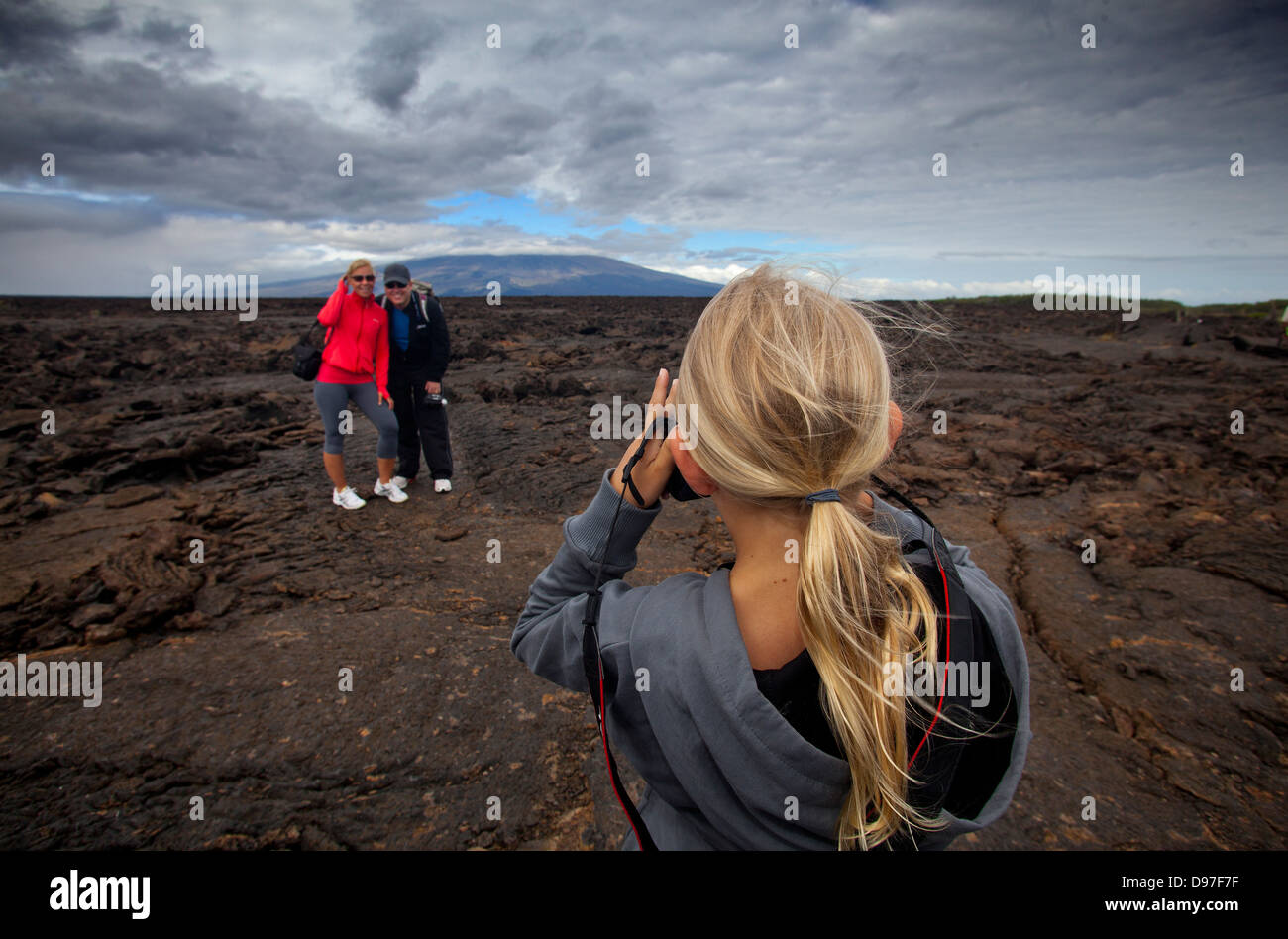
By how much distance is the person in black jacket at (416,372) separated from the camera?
5246mm

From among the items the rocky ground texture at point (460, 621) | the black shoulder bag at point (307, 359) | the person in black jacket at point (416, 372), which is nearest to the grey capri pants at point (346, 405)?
the black shoulder bag at point (307, 359)

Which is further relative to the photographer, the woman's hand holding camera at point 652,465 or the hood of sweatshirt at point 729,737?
the woman's hand holding camera at point 652,465

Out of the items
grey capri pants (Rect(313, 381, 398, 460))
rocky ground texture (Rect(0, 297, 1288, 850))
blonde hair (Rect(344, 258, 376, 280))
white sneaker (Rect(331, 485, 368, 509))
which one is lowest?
rocky ground texture (Rect(0, 297, 1288, 850))

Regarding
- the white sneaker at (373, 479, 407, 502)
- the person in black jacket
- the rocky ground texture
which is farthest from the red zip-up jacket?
the rocky ground texture

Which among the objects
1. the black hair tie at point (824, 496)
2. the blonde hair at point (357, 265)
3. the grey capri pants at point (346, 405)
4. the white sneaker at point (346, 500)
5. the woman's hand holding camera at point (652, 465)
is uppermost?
the blonde hair at point (357, 265)

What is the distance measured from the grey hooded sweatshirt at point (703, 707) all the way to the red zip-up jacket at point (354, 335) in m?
4.31

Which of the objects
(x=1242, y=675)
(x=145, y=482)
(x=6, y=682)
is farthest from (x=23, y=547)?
(x=1242, y=675)

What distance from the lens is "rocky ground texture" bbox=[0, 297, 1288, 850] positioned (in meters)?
2.33

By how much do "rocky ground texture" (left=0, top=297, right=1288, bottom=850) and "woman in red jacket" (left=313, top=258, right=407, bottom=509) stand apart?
29.1 inches

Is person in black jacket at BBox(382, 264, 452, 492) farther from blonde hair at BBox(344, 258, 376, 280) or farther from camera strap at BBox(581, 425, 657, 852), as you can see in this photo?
camera strap at BBox(581, 425, 657, 852)

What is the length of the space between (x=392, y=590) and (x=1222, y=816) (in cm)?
419

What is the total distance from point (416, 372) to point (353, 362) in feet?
2.44

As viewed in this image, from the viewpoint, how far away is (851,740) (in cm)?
87

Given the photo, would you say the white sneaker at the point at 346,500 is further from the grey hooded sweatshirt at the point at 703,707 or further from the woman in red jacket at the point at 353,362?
the grey hooded sweatshirt at the point at 703,707
